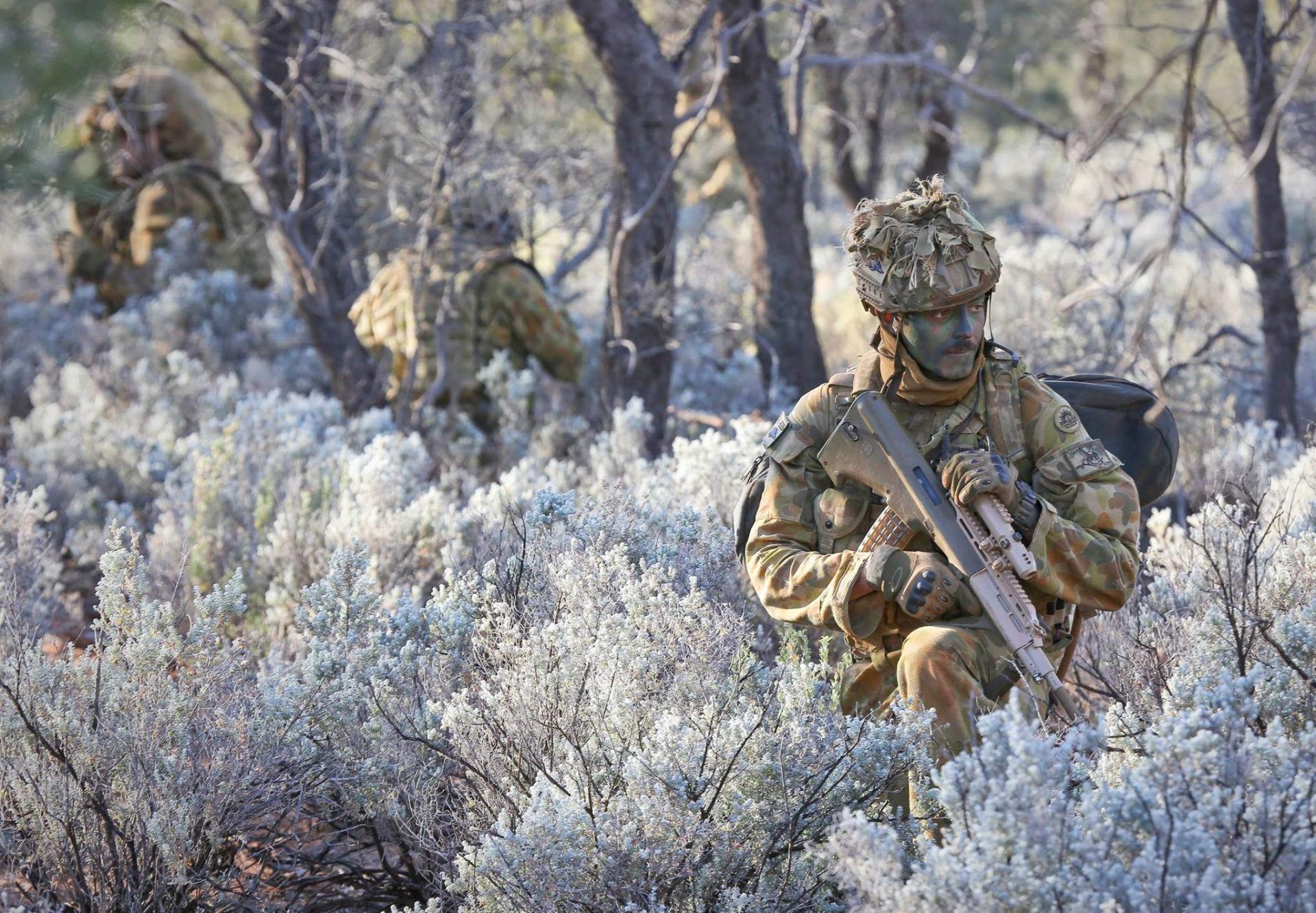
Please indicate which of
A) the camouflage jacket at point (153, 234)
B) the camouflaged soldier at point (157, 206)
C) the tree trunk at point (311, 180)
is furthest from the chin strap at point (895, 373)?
the camouflage jacket at point (153, 234)

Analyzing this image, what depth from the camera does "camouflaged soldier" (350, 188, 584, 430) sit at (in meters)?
8.45

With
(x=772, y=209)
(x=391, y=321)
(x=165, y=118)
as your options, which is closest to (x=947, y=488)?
(x=772, y=209)

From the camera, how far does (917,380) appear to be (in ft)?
11.9

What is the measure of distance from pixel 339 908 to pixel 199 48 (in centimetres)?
545

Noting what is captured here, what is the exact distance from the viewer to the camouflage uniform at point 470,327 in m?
8.48

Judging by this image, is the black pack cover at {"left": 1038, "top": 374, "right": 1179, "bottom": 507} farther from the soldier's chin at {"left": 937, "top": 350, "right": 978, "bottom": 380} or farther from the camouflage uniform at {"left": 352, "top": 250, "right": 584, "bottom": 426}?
the camouflage uniform at {"left": 352, "top": 250, "right": 584, "bottom": 426}

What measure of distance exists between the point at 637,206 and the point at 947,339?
4261 mm

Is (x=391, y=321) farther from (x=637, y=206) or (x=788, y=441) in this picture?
(x=788, y=441)

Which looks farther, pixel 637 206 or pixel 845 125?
pixel 845 125

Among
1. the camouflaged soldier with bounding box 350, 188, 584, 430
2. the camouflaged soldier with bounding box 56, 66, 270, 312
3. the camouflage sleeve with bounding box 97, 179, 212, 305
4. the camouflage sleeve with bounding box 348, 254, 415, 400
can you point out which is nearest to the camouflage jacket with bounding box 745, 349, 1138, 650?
the camouflaged soldier with bounding box 350, 188, 584, 430

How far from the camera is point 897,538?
354 cm

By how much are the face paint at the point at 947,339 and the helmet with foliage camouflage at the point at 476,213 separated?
511 centimetres

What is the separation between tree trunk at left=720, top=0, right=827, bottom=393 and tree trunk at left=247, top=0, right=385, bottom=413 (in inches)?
88.3

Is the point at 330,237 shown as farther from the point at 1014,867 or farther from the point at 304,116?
the point at 1014,867
